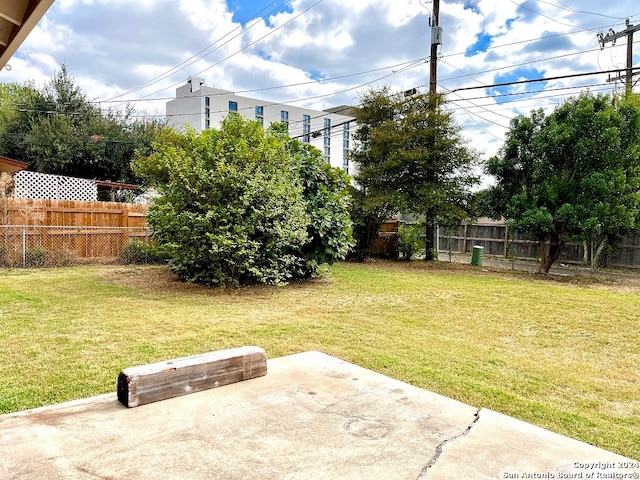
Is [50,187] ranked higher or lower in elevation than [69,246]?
higher

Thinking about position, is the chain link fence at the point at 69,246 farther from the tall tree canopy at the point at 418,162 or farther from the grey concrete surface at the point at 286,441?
the grey concrete surface at the point at 286,441

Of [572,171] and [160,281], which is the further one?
[572,171]

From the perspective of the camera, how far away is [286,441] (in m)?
1.93

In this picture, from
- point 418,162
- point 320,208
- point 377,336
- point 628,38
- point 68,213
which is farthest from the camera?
point 628,38

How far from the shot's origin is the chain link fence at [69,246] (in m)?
9.80

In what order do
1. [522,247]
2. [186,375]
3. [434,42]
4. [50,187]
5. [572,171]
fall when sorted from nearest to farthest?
[186,375]
[572,171]
[50,187]
[434,42]
[522,247]

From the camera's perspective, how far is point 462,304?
22.1 feet

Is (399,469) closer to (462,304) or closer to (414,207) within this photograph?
(462,304)

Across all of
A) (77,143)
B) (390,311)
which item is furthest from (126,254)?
(77,143)

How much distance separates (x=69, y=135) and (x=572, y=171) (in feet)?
60.5

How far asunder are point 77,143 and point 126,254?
9363 mm

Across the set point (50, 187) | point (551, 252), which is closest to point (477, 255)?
point (551, 252)

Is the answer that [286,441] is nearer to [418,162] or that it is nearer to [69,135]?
[418,162]

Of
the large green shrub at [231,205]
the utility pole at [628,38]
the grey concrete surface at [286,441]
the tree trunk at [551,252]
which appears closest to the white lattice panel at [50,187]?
the large green shrub at [231,205]
